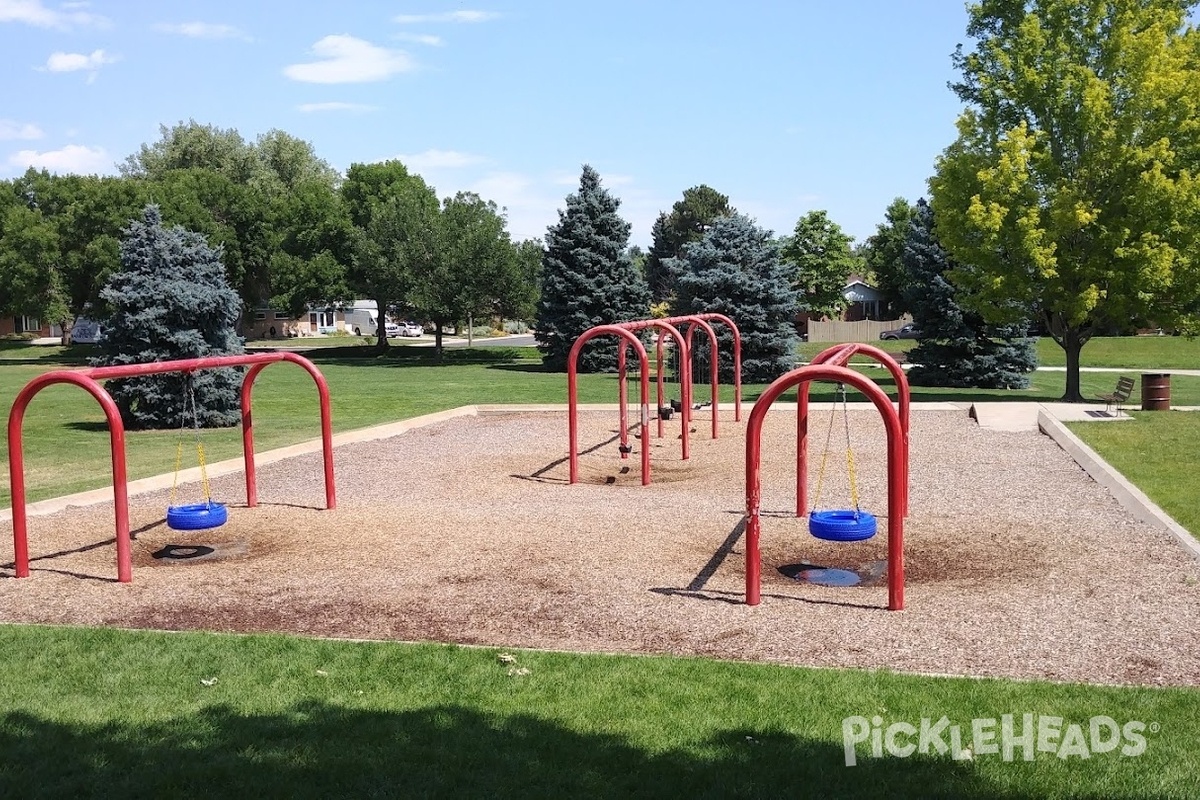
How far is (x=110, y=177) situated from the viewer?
59812mm

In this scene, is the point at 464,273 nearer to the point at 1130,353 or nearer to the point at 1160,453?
the point at 1130,353

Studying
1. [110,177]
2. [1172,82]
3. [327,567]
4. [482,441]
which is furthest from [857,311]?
[327,567]

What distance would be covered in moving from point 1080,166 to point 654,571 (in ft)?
62.3

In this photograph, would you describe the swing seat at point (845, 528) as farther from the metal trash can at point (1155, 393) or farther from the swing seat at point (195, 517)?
the metal trash can at point (1155, 393)

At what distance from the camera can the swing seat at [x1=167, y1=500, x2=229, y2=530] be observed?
9750 millimetres

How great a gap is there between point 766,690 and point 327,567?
4.79m

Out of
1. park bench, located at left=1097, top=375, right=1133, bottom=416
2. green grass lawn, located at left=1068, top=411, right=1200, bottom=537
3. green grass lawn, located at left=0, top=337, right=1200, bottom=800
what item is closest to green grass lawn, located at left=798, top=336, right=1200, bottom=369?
park bench, located at left=1097, top=375, right=1133, bottom=416

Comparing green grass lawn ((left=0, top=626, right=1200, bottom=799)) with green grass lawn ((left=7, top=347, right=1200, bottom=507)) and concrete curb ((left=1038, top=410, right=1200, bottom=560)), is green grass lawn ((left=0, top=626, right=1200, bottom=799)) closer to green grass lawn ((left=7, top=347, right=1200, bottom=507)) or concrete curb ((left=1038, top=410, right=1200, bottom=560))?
concrete curb ((left=1038, top=410, right=1200, bottom=560))

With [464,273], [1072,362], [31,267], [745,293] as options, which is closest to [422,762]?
[1072,362]

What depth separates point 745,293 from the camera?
3453 centimetres

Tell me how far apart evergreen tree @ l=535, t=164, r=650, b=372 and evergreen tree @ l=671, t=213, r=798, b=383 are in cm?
608

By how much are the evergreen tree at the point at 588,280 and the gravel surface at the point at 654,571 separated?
85.9ft

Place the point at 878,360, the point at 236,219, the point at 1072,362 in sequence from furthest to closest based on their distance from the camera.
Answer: the point at 236,219 < the point at 1072,362 < the point at 878,360

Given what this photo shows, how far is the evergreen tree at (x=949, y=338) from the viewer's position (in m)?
33.5
